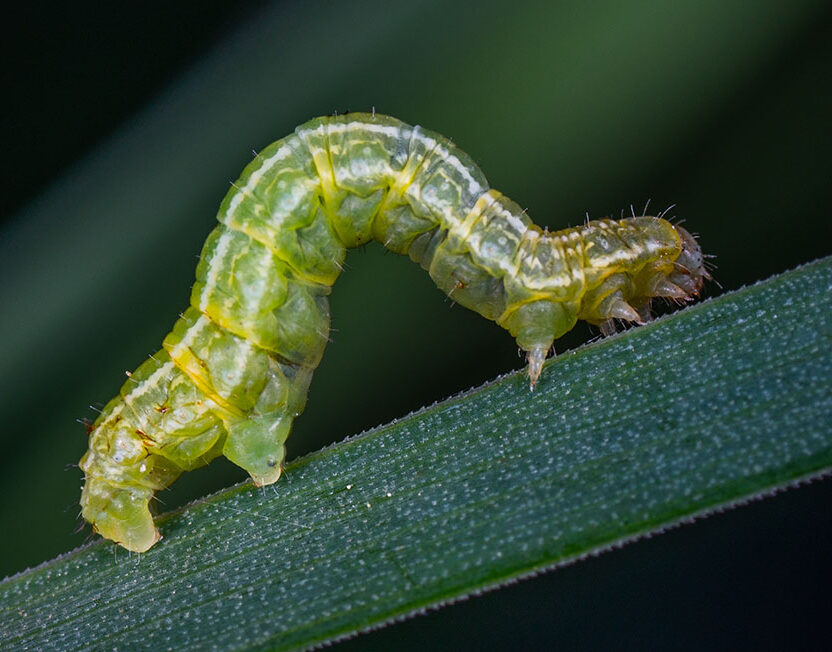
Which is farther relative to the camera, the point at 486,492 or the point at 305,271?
the point at 305,271

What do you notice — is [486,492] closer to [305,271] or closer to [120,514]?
[305,271]

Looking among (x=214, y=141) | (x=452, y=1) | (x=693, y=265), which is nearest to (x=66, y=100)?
(x=214, y=141)

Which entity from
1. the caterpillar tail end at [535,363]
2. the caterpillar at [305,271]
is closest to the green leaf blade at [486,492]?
the caterpillar tail end at [535,363]

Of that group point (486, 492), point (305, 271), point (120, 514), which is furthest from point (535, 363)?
point (120, 514)

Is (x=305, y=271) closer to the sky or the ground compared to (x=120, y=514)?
closer to the sky

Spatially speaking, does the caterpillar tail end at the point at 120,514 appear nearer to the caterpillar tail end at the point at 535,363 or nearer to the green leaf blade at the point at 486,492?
the green leaf blade at the point at 486,492

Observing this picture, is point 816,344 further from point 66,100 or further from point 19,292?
point 66,100

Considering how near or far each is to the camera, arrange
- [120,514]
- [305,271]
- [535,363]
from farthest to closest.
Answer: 1. [305,271]
2. [120,514]
3. [535,363]
